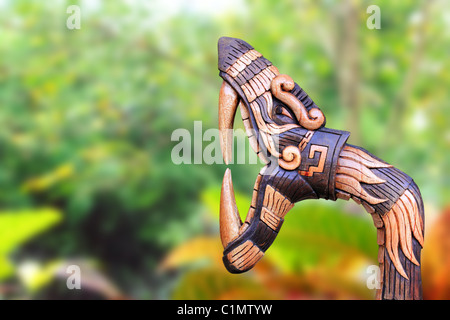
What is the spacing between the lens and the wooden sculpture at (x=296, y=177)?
792 millimetres

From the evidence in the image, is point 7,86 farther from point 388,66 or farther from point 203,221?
point 388,66

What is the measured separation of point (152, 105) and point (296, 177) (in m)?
1.74

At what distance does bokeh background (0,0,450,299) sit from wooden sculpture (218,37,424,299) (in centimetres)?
151

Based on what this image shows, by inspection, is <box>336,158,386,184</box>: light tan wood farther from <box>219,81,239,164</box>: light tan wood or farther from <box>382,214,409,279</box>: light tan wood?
<box>219,81,239,164</box>: light tan wood

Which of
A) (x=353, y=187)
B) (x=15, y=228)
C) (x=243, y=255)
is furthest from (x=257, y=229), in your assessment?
(x=15, y=228)

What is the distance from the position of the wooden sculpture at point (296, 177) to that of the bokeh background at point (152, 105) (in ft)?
4.96

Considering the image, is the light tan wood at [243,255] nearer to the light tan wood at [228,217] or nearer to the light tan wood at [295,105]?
the light tan wood at [228,217]

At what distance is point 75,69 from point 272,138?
72.0 inches

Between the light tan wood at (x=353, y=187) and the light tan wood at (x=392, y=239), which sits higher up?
the light tan wood at (x=353, y=187)

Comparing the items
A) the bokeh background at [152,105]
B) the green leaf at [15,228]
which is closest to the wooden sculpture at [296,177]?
the green leaf at [15,228]

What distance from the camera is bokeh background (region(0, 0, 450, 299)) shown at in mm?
2352

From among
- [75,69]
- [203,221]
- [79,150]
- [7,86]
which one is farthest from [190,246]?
[7,86]

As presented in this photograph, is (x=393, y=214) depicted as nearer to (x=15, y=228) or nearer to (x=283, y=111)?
A: (x=283, y=111)

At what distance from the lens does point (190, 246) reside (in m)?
1.77
